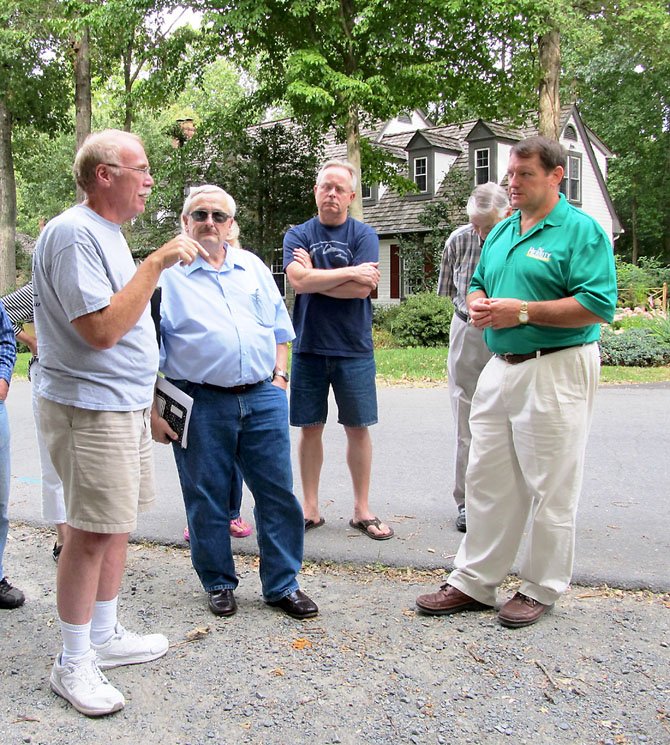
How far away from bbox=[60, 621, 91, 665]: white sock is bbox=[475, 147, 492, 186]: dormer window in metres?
26.0

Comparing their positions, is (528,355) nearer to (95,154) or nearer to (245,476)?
(245,476)

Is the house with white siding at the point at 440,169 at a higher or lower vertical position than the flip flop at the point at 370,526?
higher

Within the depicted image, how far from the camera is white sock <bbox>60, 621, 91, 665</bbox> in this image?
3.06 m

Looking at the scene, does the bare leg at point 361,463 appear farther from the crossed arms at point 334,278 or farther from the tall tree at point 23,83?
the tall tree at point 23,83

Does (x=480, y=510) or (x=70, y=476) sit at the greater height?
(x=70, y=476)

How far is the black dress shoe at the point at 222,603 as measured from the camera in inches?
151

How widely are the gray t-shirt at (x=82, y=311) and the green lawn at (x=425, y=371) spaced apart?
9378 mm

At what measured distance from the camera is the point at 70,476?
9.82 ft

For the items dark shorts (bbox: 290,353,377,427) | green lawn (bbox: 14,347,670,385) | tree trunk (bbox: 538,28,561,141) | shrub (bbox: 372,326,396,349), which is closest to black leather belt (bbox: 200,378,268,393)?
dark shorts (bbox: 290,353,377,427)

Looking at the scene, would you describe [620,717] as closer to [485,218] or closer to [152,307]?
[152,307]

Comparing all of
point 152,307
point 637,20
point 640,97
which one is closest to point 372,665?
point 152,307

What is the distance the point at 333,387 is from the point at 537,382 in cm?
158

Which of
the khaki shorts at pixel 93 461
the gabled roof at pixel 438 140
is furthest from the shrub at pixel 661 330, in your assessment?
the gabled roof at pixel 438 140

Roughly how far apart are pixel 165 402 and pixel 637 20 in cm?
2165
